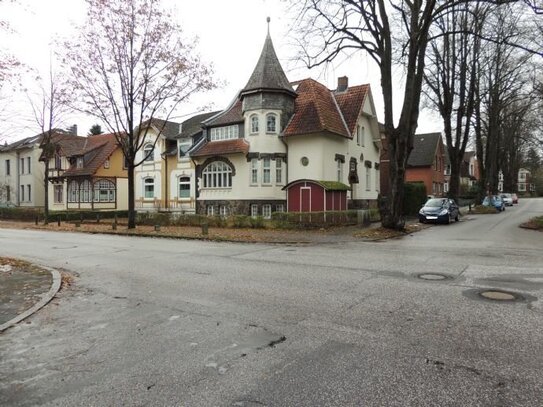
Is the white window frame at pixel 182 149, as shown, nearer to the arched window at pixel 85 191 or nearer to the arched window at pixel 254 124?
the arched window at pixel 254 124

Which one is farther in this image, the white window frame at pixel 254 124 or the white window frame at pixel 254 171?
the white window frame at pixel 254 171

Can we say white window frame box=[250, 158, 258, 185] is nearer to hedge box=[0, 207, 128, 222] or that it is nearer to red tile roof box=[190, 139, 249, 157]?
red tile roof box=[190, 139, 249, 157]

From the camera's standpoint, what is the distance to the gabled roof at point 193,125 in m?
34.0

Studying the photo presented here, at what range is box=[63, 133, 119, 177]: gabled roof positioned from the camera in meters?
40.6

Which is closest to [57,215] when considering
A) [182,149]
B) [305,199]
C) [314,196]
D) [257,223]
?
[182,149]

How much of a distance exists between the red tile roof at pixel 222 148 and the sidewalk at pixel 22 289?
18.2m

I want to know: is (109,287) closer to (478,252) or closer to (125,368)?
(125,368)

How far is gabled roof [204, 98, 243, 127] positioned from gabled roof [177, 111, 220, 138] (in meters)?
2.39

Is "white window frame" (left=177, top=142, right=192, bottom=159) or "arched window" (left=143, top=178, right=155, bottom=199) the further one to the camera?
"arched window" (left=143, top=178, right=155, bottom=199)

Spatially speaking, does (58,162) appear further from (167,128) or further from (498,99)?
(498,99)

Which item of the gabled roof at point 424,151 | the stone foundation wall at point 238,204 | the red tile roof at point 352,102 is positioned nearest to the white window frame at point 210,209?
the stone foundation wall at point 238,204

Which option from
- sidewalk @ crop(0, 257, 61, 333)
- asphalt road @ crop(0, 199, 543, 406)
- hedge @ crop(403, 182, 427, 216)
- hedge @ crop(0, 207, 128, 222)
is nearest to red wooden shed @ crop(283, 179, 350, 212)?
hedge @ crop(403, 182, 427, 216)

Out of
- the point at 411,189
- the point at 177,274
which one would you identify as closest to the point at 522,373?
the point at 177,274

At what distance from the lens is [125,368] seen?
4.43 meters
